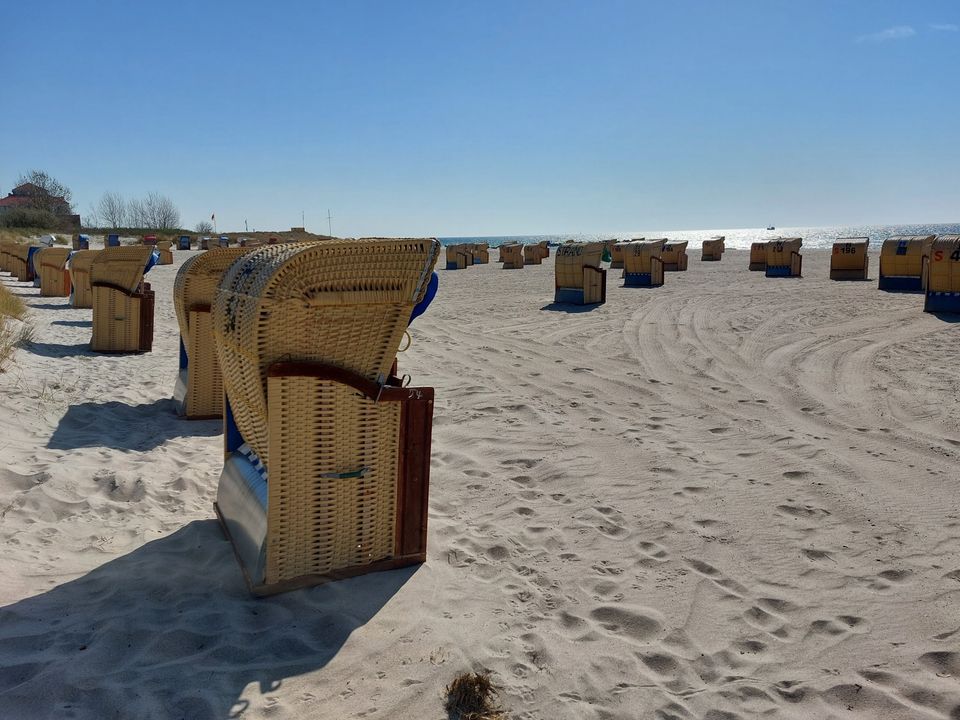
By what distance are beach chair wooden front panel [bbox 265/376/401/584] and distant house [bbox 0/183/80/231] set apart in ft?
206

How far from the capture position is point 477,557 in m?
3.55

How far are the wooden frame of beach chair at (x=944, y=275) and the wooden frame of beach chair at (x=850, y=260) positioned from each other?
8.00 metres

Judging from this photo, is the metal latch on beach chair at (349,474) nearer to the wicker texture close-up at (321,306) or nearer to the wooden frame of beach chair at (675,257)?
the wicker texture close-up at (321,306)

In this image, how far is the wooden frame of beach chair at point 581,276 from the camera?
14.5 m

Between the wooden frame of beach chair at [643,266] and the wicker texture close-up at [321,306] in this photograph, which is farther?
the wooden frame of beach chair at [643,266]

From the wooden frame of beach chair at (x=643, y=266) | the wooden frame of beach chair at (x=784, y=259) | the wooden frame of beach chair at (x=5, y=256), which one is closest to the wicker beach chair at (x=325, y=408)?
the wooden frame of beach chair at (x=643, y=266)

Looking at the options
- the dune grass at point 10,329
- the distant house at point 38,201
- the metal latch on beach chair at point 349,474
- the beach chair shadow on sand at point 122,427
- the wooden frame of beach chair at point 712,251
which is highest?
the distant house at point 38,201

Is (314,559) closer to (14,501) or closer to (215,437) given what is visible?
(14,501)

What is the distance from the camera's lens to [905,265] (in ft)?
55.1

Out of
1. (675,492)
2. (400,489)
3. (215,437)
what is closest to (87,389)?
(215,437)

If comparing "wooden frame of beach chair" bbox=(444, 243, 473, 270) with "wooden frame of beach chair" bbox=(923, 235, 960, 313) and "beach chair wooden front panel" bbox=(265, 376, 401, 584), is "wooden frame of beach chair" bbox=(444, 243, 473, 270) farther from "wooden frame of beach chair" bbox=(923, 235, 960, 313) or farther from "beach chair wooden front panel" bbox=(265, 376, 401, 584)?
"beach chair wooden front panel" bbox=(265, 376, 401, 584)

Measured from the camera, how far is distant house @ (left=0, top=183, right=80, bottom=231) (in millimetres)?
58312

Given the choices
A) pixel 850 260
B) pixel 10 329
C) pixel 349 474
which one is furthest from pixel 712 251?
pixel 349 474

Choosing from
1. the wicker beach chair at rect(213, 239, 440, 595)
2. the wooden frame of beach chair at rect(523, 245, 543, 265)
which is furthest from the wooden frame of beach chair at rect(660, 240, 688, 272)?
the wicker beach chair at rect(213, 239, 440, 595)
